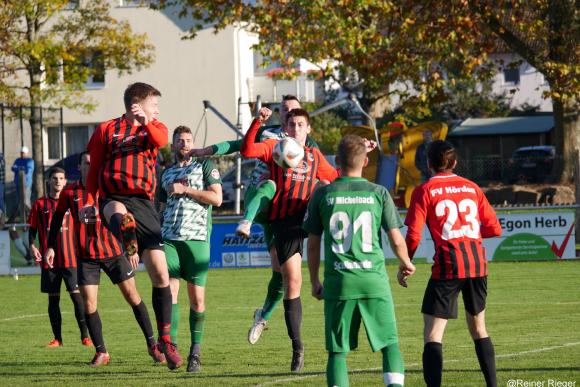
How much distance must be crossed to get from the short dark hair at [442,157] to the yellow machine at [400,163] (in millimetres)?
20950

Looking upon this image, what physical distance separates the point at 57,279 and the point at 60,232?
0.56 metres

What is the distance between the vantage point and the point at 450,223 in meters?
7.77

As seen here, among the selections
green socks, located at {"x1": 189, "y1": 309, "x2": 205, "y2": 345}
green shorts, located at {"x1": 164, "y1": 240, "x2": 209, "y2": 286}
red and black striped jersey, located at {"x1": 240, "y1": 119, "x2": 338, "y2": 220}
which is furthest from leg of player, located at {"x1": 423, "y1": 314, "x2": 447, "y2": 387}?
green shorts, located at {"x1": 164, "y1": 240, "x2": 209, "y2": 286}

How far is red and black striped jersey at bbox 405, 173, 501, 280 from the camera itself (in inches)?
305

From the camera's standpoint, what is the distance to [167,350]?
368 inches

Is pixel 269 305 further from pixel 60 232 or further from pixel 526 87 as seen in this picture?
pixel 526 87

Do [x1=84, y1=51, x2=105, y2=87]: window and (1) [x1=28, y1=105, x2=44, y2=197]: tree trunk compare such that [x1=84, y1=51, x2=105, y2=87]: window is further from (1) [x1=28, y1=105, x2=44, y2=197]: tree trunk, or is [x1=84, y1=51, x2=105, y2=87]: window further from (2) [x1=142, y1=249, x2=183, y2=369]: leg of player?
(2) [x1=142, y1=249, x2=183, y2=369]: leg of player

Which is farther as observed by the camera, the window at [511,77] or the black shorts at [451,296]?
the window at [511,77]

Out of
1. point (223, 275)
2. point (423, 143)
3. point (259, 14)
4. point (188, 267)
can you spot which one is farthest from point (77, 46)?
point (188, 267)

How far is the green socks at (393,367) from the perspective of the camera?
7.10 metres

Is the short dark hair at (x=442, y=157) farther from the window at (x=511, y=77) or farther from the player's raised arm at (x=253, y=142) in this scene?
the window at (x=511, y=77)

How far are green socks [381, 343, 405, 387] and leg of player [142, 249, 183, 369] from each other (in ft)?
8.82

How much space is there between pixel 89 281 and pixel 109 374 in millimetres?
Result: 1588

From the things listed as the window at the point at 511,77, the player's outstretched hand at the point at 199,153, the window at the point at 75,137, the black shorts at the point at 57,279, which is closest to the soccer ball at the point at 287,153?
the player's outstretched hand at the point at 199,153
